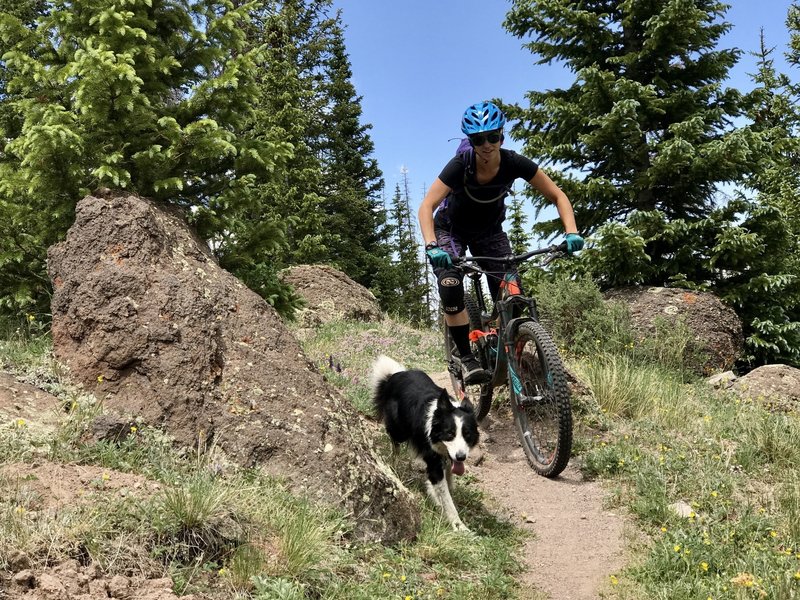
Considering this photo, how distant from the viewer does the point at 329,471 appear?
134 inches

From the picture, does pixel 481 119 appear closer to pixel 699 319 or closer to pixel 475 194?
pixel 475 194

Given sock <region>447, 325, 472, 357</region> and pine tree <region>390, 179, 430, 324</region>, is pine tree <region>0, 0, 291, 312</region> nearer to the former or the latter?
sock <region>447, 325, 472, 357</region>

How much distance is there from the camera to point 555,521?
4258 mm

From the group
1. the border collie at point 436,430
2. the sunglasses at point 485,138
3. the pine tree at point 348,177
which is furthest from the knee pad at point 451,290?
the pine tree at point 348,177

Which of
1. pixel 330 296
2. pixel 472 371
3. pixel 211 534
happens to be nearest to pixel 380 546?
pixel 211 534

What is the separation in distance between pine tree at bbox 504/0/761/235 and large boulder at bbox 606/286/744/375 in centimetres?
164

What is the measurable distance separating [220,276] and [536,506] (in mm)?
3189

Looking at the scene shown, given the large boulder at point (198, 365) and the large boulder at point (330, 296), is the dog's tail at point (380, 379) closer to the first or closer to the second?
the large boulder at point (198, 365)

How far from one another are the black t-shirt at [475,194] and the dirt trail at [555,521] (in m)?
2.24

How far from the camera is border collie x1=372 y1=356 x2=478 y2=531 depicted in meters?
4.05

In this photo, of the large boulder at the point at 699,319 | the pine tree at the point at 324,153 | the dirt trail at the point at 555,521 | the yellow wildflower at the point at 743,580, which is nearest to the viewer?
the yellow wildflower at the point at 743,580

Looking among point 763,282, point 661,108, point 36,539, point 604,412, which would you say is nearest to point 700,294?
point 763,282

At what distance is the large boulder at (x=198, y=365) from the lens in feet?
11.3

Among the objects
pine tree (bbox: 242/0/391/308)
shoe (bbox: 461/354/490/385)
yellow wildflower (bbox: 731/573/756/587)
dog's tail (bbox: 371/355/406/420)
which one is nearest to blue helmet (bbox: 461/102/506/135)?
shoe (bbox: 461/354/490/385)
